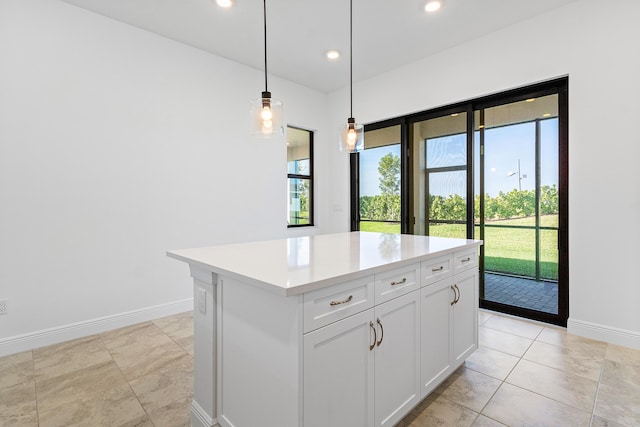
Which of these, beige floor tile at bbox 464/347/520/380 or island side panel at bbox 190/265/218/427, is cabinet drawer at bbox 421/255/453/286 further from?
island side panel at bbox 190/265/218/427

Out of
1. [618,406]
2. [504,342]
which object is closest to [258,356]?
[618,406]

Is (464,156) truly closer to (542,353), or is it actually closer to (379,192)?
(379,192)

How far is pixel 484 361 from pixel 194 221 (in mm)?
3066

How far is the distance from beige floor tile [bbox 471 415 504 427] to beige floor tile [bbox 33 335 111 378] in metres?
2.57

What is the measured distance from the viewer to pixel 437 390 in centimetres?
198

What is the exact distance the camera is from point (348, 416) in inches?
52.2

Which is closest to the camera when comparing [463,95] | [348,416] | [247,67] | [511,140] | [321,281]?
[321,281]

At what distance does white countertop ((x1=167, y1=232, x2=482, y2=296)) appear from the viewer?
1.21 m

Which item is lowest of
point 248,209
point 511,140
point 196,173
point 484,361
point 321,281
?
point 484,361

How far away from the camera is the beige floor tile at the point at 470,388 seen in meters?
1.86

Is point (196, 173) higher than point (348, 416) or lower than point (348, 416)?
higher

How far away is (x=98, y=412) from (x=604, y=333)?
378 cm

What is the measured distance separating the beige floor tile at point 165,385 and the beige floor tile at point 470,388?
1642 mm

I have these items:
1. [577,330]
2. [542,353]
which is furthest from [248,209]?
[577,330]
